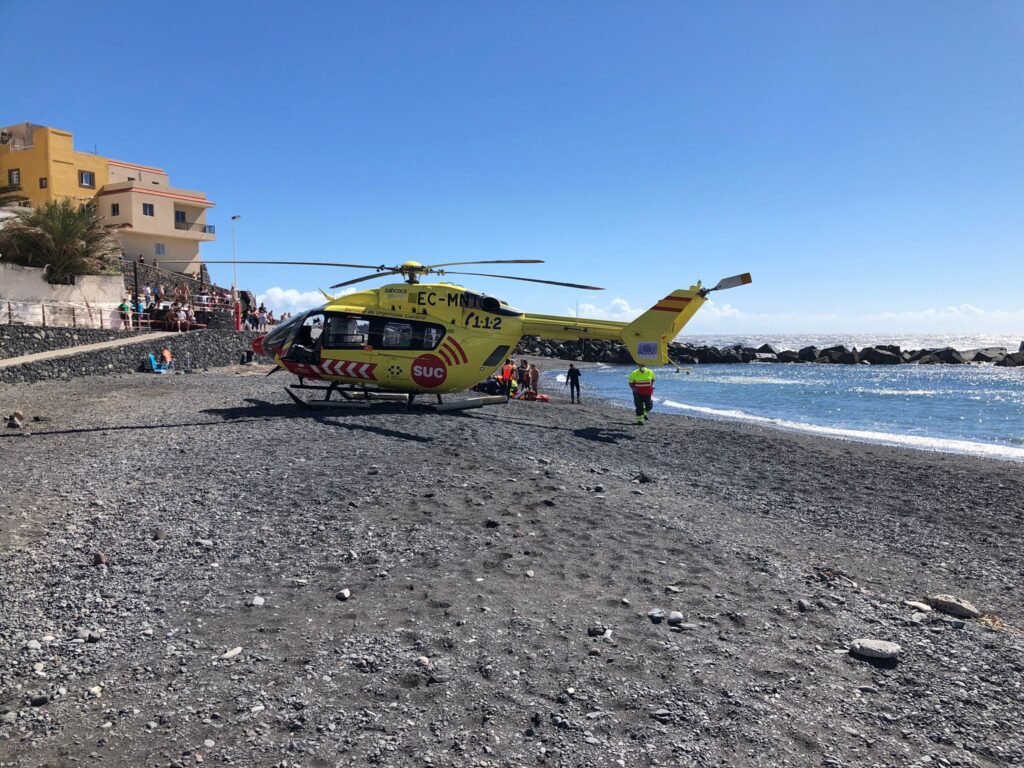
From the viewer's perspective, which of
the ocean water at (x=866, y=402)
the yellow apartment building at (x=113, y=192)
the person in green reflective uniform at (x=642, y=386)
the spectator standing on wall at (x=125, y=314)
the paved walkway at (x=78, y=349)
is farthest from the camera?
the yellow apartment building at (x=113, y=192)

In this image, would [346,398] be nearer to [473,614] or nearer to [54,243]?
[473,614]

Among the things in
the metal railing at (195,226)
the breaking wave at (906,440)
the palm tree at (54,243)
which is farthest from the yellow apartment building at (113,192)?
the breaking wave at (906,440)

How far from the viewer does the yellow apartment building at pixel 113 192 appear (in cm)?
Answer: 4412

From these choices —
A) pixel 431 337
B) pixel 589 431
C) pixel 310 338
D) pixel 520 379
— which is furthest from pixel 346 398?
pixel 520 379

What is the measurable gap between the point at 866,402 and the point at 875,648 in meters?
33.4

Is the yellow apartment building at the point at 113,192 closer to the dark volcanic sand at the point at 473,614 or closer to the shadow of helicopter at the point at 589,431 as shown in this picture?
the shadow of helicopter at the point at 589,431

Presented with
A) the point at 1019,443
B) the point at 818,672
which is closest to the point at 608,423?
the point at 818,672

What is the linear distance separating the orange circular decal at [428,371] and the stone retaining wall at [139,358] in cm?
1194

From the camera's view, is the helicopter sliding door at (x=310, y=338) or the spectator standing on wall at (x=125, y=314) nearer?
the helicopter sliding door at (x=310, y=338)

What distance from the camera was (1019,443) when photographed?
2062 cm

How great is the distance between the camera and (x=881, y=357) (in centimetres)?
7275

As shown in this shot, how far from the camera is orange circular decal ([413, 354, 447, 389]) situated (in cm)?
1558

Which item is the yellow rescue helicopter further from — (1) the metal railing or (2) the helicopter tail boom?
(1) the metal railing

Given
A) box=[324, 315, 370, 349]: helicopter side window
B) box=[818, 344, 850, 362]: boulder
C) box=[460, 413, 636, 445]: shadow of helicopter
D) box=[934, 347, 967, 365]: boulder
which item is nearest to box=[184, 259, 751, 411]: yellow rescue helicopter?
box=[324, 315, 370, 349]: helicopter side window
